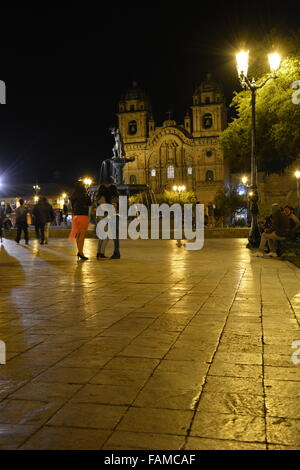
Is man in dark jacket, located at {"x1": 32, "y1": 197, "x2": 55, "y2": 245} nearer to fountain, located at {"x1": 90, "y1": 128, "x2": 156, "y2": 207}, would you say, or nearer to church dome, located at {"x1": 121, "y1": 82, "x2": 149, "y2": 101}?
fountain, located at {"x1": 90, "y1": 128, "x2": 156, "y2": 207}

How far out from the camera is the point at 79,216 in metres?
10.7

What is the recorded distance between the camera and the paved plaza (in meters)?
2.36

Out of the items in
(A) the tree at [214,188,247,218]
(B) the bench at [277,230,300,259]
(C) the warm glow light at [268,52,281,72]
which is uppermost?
Answer: (C) the warm glow light at [268,52,281,72]

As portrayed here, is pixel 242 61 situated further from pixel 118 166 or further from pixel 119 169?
pixel 119 169

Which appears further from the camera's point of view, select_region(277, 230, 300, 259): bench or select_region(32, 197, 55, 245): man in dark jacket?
select_region(32, 197, 55, 245): man in dark jacket

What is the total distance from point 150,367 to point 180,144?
7802 cm

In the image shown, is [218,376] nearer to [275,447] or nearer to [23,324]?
[275,447]

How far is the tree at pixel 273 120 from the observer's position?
1758 cm

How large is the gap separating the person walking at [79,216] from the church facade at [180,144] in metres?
65.7

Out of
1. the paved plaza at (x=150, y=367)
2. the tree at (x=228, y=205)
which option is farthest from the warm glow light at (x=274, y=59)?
the tree at (x=228, y=205)

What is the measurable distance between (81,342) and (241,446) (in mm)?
2033

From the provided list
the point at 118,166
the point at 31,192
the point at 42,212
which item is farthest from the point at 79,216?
the point at 31,192

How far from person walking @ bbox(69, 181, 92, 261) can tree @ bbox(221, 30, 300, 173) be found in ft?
32.0

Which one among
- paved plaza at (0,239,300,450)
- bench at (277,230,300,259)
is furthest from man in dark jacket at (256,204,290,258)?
paved plaza at (0,239,300,450)
